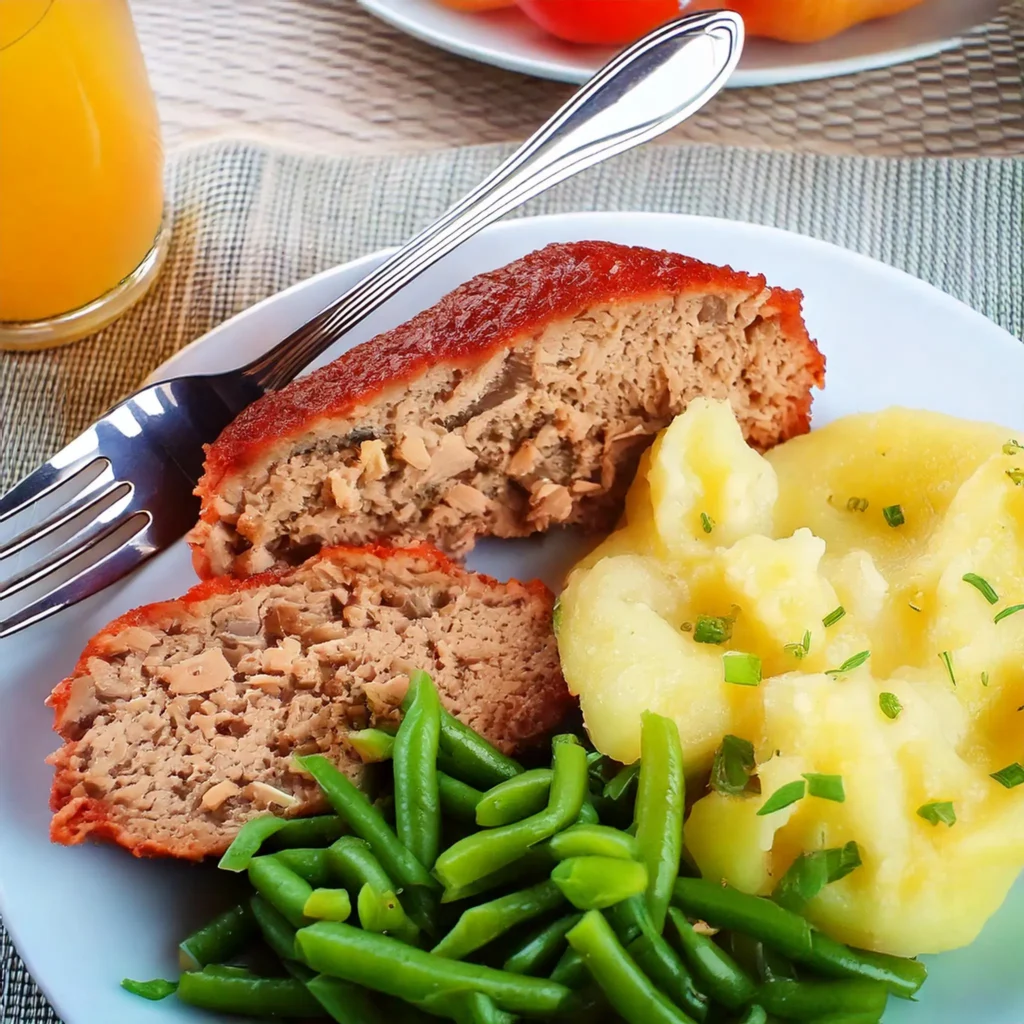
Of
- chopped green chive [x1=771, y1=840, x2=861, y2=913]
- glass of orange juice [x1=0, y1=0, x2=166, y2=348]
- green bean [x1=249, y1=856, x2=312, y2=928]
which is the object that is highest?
glass of orange juice [x1=0, y1=0, x2=166, y2=348]

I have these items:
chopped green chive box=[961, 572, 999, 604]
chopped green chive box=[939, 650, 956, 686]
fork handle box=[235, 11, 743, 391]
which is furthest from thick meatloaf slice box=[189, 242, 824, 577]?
chopped green chive box=[939, 650, 956, 686]


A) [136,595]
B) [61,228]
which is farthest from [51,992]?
[61,228]

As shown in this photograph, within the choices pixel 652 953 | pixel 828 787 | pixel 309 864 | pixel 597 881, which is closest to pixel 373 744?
pixel 309 864

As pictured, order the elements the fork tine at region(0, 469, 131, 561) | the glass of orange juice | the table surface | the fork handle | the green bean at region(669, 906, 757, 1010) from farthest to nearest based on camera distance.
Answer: the table surface → the fork handle → the glass of orange juice → the fork tine at region(0, 469, 131, 561) → the green bean at region(669, 906, 757, 1010)

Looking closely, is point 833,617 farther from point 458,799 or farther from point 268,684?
point 268,684

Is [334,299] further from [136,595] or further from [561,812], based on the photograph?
[561,812]

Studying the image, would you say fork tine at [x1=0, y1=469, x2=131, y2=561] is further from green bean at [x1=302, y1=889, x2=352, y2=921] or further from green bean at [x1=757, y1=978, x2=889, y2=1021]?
green bean at [x1=757, y1=978, x2=889, y2=1021]

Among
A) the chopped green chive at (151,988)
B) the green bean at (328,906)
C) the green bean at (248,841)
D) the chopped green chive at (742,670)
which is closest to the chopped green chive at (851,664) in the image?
the chopped green chive at (742,670)
